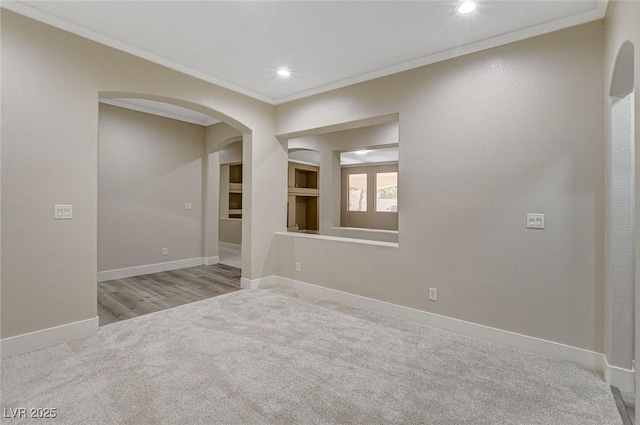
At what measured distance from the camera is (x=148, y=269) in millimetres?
5430

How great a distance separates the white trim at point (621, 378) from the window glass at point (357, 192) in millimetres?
7819

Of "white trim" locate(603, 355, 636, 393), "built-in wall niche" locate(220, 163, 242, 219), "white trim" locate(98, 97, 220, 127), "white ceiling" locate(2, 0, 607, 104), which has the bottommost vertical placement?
"white trim" locate(603, 355, 636, 393)

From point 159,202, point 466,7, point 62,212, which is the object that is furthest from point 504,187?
point 159,202

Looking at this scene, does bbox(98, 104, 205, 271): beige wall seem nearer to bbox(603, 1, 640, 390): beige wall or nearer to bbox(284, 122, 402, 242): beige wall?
A: bbox(284, 122, 402, 242): beige wall

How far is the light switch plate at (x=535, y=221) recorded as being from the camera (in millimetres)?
2648

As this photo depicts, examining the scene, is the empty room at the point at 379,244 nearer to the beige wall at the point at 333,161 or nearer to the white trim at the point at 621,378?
the white trim at the point at 621,378

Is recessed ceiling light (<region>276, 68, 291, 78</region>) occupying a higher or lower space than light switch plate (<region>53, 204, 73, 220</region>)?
higher

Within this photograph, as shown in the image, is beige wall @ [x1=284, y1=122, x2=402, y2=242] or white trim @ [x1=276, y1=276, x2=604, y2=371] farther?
beige wall @ [x1=284, y1=122, x2=402, y2=242]

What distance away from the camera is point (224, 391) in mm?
2059

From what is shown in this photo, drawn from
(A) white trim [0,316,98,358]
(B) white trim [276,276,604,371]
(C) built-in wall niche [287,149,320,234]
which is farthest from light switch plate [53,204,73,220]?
(C) built-in wall niche [287,149,320,234]

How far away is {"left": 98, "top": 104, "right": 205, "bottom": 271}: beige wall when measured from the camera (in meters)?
4.94

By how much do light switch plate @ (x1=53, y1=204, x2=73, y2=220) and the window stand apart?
7.93m

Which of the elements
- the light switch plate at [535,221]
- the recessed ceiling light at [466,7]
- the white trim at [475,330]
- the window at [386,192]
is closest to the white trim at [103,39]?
the recessed ceiling light at [466,7]

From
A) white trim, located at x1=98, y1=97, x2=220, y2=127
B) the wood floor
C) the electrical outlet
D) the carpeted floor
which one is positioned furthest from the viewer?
white trim, located at x1=98, y1=97, x2=220, y2=127
